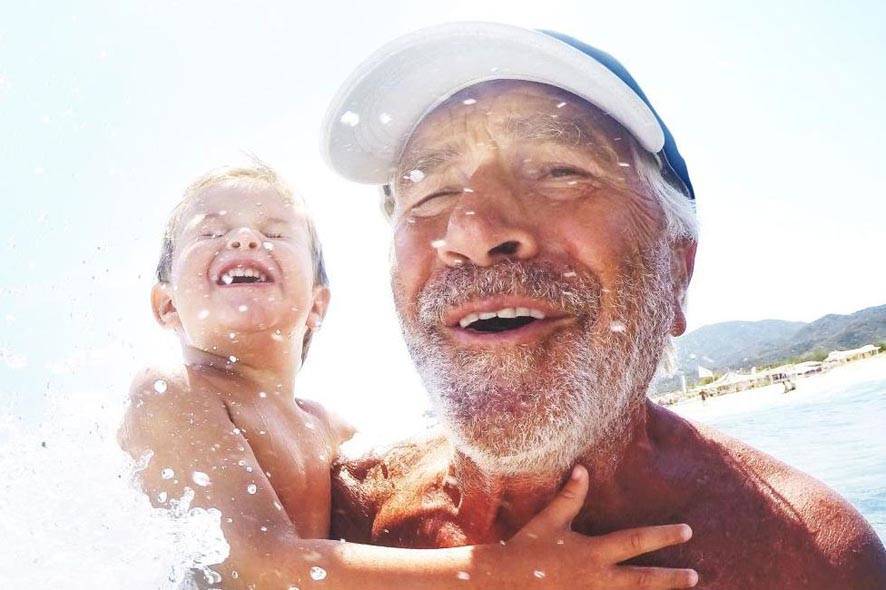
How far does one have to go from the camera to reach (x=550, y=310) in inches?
80.6

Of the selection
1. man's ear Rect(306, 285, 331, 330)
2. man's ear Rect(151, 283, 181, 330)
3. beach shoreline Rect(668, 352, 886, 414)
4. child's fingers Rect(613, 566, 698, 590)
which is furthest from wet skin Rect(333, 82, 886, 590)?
beach shoreline Rect(668, 352, 886, 414)

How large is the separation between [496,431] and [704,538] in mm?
770

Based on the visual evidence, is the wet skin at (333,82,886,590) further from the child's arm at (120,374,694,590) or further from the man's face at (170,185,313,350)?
the man's face at (170,185,313,350)

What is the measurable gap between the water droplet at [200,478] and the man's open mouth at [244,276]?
1098mm

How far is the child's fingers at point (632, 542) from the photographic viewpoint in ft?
6.13

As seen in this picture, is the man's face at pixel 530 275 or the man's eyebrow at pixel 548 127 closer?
the man's face at pixel 530 275

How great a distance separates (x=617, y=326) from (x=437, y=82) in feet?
3.63

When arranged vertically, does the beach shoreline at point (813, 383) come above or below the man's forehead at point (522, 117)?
below

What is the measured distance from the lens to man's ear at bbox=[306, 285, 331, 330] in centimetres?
387

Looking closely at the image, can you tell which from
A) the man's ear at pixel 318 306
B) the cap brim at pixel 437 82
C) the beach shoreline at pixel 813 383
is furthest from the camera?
the beach shoreline at pixel 813 383

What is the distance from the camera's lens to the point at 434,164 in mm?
2475

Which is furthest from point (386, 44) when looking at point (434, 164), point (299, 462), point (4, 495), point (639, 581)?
point (4, 495)

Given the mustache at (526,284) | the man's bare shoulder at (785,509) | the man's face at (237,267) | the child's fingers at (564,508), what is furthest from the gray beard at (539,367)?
the man's face at (237,267)

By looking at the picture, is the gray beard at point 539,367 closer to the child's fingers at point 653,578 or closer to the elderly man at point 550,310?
the elderly man at point 550,310
